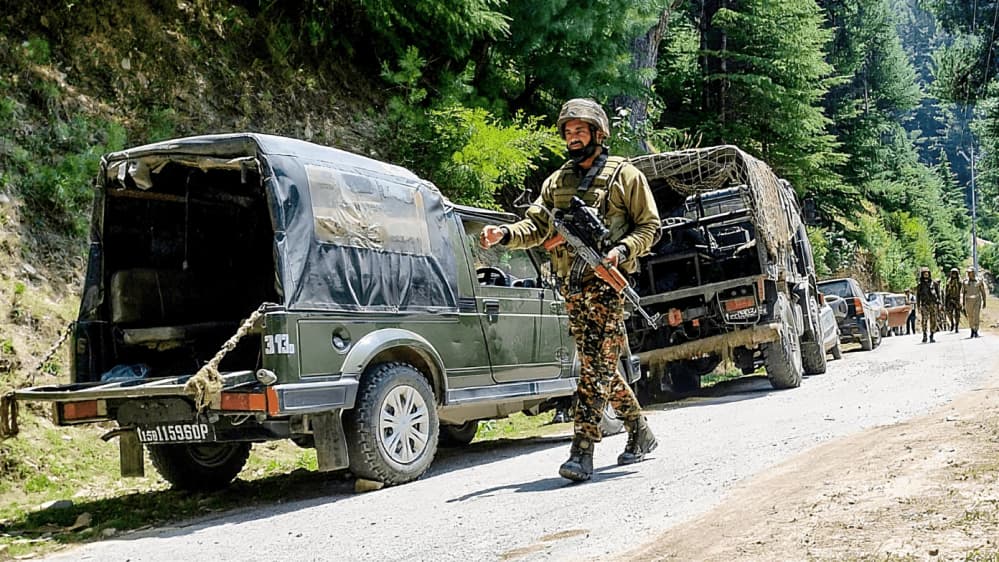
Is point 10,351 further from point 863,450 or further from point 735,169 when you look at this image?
point 735,169

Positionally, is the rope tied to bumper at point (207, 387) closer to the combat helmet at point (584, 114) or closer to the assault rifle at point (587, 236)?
the assault rifle at point (587, 236)

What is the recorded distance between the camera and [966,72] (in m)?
30.8

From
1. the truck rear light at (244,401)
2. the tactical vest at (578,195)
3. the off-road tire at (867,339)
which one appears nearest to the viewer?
the truck rear light at (244,401)

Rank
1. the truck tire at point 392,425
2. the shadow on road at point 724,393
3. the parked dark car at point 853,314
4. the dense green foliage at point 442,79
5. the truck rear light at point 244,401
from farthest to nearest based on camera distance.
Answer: the parked dark car at point 853,314 → the shadow on road at point 724,393 → the dense green foliage at point 442,79 → the truck tire at point 392,425 → the truck rear light at point 244,401

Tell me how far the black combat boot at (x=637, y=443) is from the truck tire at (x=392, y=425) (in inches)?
55.7

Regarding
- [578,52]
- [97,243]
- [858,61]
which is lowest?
[97,243]

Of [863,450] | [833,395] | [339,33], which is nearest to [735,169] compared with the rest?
[833,395]

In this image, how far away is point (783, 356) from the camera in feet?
42.3

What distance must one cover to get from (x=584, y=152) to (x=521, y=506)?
7.47ft

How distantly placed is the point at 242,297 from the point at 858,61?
139 feet

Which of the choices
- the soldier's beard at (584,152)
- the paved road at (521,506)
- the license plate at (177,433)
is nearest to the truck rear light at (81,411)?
the license plate at (177,433)

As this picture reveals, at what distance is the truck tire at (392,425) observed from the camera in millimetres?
6602

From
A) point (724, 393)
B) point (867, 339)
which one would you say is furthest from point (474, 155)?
point (867, 339)

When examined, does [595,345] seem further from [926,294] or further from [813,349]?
[926,294]
